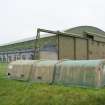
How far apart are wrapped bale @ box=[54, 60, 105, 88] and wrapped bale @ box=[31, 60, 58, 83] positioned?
0.36 meters

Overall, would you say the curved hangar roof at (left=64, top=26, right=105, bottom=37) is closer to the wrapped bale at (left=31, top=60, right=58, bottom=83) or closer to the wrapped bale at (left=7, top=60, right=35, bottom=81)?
the wrapped bale at (left=7, top=60, right=35, bottom=81)

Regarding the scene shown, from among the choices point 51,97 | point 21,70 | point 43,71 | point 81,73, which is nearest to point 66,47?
point 21,70

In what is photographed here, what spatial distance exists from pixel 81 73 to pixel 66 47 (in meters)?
14.1

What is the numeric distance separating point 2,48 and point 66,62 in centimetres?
3178

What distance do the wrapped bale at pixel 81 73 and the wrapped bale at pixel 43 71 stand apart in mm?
361

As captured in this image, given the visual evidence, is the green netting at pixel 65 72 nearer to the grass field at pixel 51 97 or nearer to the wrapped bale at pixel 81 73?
the wrapped bale at pixel 81 73

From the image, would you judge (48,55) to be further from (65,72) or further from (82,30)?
(65,72)

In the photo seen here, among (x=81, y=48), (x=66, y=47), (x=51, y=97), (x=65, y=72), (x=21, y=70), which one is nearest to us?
(x=51, y=97)

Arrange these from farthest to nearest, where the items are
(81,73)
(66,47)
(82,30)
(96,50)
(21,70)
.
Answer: (96,50)
(82,30)
(66,47)
(21,70)
(81,73)

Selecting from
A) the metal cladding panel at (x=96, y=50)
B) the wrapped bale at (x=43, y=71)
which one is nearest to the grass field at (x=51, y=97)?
the wrapped bale at (x=43, y=71)

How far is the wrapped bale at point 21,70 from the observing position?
12.8 m

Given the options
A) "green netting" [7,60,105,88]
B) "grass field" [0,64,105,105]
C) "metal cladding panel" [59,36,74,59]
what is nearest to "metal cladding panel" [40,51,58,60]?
"metal cladding panel" [59,36,74,59]

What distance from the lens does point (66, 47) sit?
24031 millimetres

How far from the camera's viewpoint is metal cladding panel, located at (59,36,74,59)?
76.9 ft
